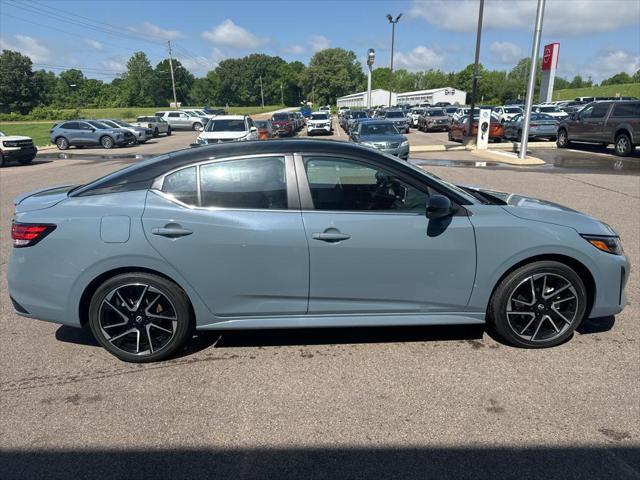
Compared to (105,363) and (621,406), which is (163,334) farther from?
(621,406)

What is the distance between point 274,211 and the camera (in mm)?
3242

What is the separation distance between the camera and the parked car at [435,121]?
35.5 meters

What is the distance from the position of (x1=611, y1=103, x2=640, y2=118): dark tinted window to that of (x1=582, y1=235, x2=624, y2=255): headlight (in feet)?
54.1

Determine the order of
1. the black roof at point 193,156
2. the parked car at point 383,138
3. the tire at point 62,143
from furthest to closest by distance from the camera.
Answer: the tire at point 62,143 < the parked car at point 383,138 < the black roof at point 193,156

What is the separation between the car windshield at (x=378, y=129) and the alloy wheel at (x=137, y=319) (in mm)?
14346

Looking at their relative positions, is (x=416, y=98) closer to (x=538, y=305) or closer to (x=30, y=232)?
(x=538, y=305)

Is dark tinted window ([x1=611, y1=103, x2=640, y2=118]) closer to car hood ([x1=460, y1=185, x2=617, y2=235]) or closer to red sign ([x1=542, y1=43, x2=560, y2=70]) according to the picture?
car hood ([x1=460, y1=185, x2=617, y2=235])

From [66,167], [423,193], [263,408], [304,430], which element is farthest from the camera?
[66,167]

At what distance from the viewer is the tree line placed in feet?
403

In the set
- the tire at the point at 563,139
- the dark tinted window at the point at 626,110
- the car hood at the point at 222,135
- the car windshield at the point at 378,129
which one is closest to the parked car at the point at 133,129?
the car hood at the point at 222,135

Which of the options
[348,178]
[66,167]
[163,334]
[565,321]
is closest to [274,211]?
[348,178]

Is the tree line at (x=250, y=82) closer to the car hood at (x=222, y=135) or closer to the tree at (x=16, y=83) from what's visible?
the tree at (x=16, y=83)

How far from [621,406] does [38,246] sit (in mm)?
4087

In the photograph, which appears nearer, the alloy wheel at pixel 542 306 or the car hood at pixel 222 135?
the alloy wheel at pixel 542 306
